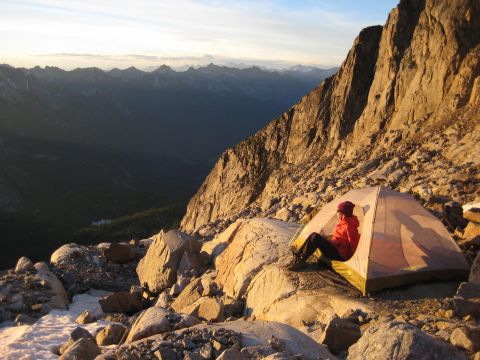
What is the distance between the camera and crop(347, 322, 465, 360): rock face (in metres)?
6.05

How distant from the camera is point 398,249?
36.9ft

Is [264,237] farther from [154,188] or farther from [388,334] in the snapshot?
[154,188]

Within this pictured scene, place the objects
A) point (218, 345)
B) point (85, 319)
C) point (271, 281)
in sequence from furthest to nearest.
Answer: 1. point (85, 319)
2. point (271, 281)
3. point (218, 345)

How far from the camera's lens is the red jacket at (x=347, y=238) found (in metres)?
12.1

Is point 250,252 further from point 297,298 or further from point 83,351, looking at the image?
point 83,351

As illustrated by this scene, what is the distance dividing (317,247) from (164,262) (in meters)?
6.81

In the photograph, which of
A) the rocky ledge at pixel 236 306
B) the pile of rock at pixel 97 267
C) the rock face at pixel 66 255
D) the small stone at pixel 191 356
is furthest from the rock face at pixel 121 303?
the small stone at pixel 191 356

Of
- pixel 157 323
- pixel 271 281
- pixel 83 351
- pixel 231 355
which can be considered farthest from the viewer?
pixel 271 281

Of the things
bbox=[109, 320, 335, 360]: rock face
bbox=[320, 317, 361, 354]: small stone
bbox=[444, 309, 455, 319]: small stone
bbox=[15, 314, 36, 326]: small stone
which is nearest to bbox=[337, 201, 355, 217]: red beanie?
bbox=[444, 309, 455, 319]: small stone

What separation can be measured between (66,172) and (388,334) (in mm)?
182610

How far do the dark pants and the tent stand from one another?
0.22 metres

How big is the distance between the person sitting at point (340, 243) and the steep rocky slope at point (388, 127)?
5435mm

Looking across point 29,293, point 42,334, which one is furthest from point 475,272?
point 29,293

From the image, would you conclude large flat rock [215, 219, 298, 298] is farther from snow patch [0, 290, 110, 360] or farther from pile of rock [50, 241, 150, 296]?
pile of rock [50, 241, 150, 296]
